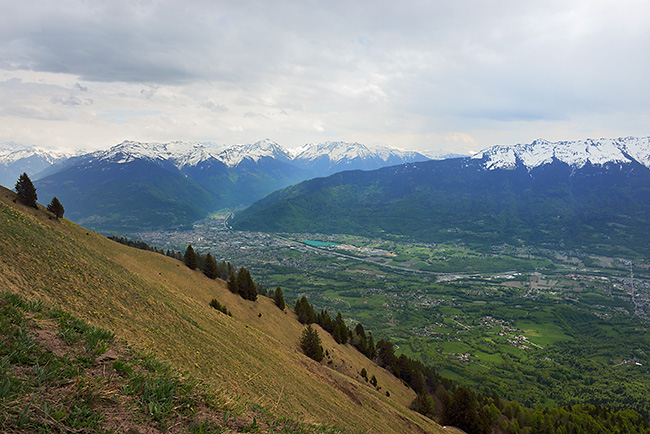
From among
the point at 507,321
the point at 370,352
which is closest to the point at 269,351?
the point at 370,352

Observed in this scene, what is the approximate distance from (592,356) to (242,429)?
141 metres

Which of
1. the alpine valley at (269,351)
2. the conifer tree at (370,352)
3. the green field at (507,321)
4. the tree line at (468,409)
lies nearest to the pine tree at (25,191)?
the alpine valley at (269,351)

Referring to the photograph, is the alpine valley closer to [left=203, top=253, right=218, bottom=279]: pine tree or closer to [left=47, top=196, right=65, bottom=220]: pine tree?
[left=203, top=253, right=218, bottom=279]: pine tree

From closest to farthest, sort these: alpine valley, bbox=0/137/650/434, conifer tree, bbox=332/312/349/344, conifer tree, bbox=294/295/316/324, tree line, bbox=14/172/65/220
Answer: alpine valley, bbox=0/137/650/434 → tree line, bbox=14/172/65/220 → conifer tree, bbox=332/312/349/344 → conifer tree, bbox=294/295/316/324

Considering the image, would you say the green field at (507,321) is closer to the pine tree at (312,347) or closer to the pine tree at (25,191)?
the pine tree at (312,347)

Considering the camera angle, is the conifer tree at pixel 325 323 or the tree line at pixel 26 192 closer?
the tree line at pixel 26 192

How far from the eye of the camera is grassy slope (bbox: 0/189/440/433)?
18078 millimetres

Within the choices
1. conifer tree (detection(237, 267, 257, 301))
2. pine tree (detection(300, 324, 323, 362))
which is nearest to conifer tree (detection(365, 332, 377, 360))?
pine tree (detection(300, 324, 323, 362))

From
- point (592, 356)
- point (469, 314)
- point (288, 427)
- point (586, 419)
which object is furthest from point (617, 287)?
point (288, 427)

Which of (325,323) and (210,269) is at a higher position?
(210,269)

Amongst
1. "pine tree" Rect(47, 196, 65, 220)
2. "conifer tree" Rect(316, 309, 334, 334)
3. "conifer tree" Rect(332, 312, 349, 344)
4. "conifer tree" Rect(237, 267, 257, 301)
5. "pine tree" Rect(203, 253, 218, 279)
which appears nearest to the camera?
"pine tree" Rect(47, 196, 65, 220)

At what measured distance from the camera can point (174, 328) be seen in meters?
22.5

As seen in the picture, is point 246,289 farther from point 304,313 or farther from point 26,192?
point 26,192

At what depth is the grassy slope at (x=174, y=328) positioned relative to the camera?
712 inches
